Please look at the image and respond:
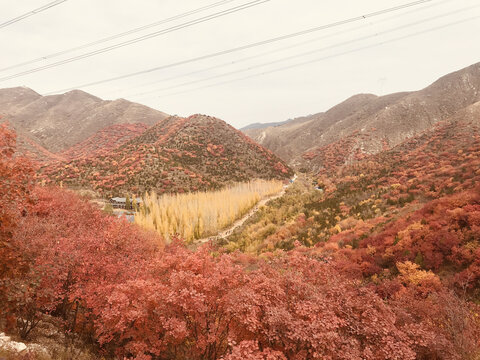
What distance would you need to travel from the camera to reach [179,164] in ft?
161

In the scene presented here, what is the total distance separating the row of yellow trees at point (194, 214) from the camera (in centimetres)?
2736

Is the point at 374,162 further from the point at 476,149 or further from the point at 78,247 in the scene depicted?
the point at 78,247

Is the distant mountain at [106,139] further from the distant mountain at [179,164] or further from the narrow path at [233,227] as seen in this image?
the narrow path at [233,227]

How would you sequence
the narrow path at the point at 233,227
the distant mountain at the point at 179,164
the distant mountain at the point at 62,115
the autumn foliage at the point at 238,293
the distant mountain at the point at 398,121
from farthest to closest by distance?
the distant mountain at the point at 62,115
the distant mountain at the point at 398,121
the distant mountain at the point at 179,164
the narrow path at the point at 233,227
the autumn foliage at the point at 238,293

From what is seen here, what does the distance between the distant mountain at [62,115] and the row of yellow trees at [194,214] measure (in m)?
82.1

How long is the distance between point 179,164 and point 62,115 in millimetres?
98435

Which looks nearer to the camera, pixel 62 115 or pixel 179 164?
pixel 179 164

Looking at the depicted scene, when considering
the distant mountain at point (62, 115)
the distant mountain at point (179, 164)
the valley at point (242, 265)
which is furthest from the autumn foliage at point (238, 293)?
the distant mountain at point (62, 115)

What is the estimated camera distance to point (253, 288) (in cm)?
737

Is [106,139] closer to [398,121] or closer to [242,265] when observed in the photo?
[242,265]

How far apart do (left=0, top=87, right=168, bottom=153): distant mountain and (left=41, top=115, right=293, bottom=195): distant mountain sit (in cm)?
4245

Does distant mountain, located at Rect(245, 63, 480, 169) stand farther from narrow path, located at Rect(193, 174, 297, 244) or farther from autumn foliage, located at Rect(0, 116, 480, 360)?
autumn foliage, located at Rect(0, 116, 480, 360)

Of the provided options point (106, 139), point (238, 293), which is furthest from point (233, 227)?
point (106, 139)

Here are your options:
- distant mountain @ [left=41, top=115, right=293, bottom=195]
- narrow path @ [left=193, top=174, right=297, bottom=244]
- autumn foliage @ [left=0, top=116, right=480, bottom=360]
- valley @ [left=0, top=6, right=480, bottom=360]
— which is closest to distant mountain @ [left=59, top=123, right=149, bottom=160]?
distant mountain @ [left=41, top=115, right=293, bottom=195]
